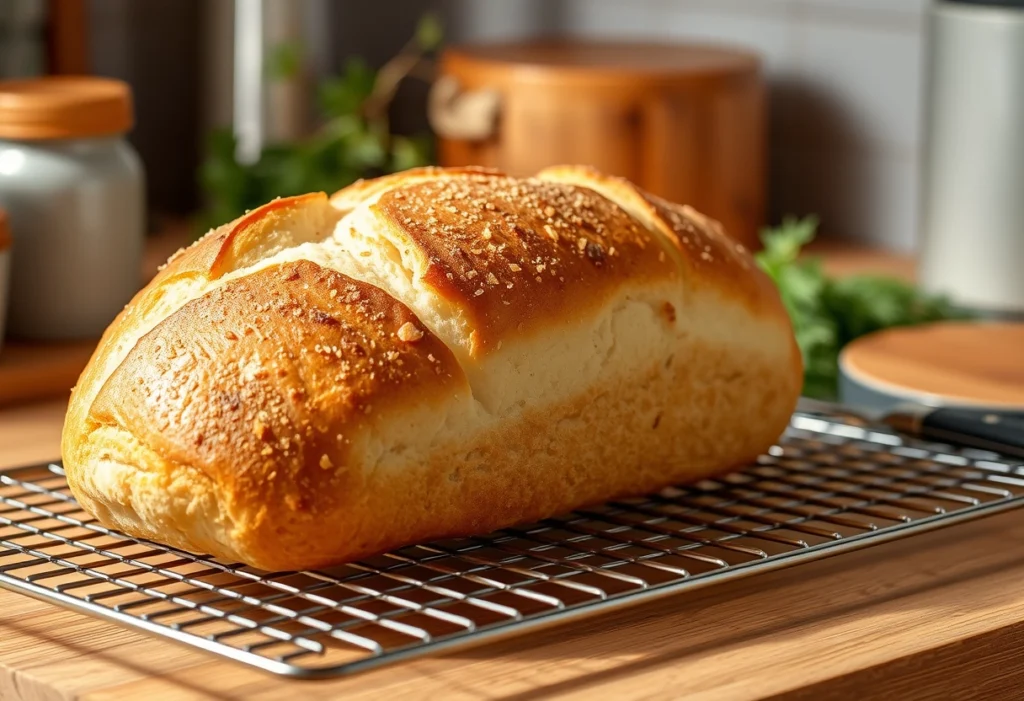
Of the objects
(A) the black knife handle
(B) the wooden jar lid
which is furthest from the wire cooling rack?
(B) the wooden jar lid

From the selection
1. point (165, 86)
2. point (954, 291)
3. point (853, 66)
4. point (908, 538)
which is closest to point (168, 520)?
point (908, 538)

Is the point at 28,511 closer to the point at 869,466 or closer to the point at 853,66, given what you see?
the point at 869,466

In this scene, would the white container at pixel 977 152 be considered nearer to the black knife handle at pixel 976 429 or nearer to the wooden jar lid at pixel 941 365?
the wooden jar lid at pixel 941 365

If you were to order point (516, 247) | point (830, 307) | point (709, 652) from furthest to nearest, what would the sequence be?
point (830, 307)
point (516, 247)
point (709, 652)

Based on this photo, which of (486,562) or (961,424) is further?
(961,424)

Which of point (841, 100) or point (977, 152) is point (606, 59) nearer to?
point (841, 100)

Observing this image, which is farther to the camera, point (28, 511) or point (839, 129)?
point (839, 129)

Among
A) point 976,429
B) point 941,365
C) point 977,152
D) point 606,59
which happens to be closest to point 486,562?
point 976,429

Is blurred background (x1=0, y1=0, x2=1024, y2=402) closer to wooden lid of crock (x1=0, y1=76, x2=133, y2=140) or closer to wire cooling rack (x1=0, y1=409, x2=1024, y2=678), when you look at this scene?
wooden lid of crock (x1=0, y1=76, x2=133, y2=140)
